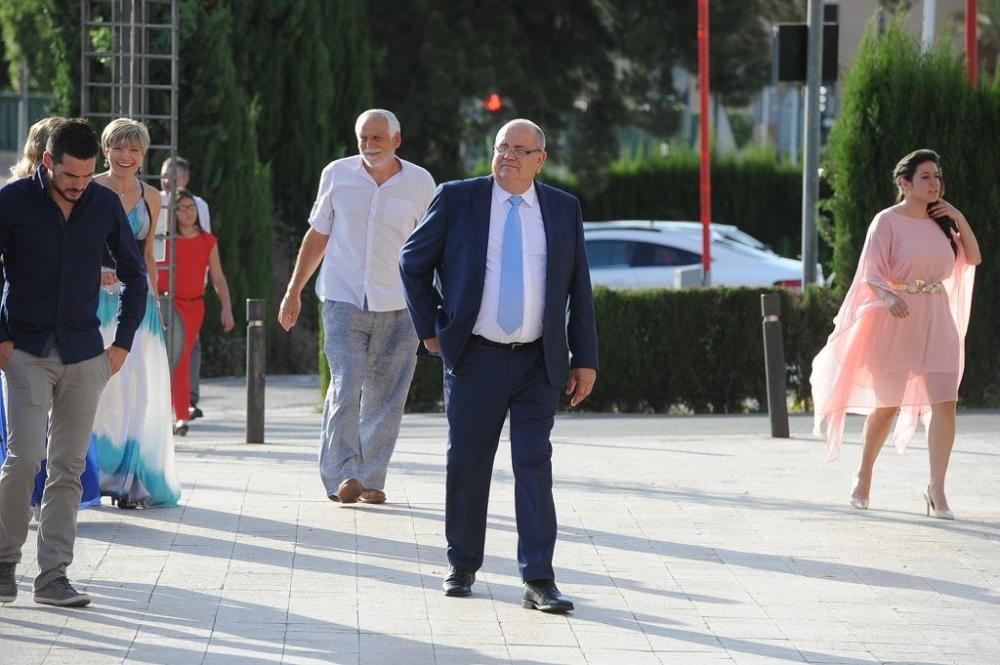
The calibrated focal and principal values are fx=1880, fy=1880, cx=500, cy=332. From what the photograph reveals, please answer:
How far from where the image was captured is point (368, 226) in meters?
8.95

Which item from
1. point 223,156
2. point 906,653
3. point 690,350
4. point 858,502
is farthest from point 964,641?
point 223,156

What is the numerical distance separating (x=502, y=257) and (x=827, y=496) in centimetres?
353

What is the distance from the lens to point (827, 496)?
9781 mm

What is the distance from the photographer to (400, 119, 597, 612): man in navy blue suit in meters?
6.88

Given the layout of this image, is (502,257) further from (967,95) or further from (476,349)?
(967,95)

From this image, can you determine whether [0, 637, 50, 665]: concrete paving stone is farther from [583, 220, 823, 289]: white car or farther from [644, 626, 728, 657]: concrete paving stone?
[583, 220, 823, 289]: white car

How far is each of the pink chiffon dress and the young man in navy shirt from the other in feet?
13.4

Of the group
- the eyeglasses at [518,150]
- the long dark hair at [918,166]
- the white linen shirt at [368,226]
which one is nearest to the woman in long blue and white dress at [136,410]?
the white linen shirt at [368,226]

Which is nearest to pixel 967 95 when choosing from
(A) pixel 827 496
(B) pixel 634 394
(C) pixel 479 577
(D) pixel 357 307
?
(B) pixel 634 394

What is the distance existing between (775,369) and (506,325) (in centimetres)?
600

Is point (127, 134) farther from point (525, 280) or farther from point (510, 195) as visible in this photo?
point (525, 280)

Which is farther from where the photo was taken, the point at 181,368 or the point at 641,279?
the point at 641,279

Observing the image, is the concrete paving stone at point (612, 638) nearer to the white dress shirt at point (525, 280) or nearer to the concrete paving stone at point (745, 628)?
the concrete paving stone at point (745, 628)

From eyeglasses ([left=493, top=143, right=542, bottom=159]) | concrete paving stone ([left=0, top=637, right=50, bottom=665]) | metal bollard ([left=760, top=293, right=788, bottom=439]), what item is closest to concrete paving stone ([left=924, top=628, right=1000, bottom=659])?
eyeglasses ([left=493, top=143, right=542, bottom=159])
